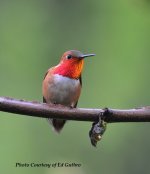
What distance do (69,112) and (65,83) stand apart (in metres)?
1.82

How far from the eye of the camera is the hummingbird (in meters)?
4.33

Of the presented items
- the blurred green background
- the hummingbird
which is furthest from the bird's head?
the blurred green background

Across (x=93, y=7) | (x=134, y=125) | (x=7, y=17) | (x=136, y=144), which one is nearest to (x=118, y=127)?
(x=134, y=125)

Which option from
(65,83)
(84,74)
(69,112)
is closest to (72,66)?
(65,83)

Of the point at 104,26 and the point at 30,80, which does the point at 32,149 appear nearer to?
the point at 30,80

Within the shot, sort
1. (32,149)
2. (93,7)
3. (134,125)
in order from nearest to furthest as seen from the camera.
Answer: (32,149)
(134,125)
(93,7)

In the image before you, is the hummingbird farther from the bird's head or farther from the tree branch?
the tree branch

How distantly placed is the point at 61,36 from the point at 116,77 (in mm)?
1442

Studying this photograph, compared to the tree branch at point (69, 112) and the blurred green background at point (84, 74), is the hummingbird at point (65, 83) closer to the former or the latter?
the tree branch at point (69, 112)

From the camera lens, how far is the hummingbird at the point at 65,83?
4.33m

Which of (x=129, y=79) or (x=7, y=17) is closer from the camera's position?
(x=129, y=79)

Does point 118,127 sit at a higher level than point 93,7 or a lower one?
lower

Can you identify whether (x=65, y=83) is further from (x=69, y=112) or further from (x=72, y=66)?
(x=69, y=112)

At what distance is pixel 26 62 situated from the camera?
10758mm
